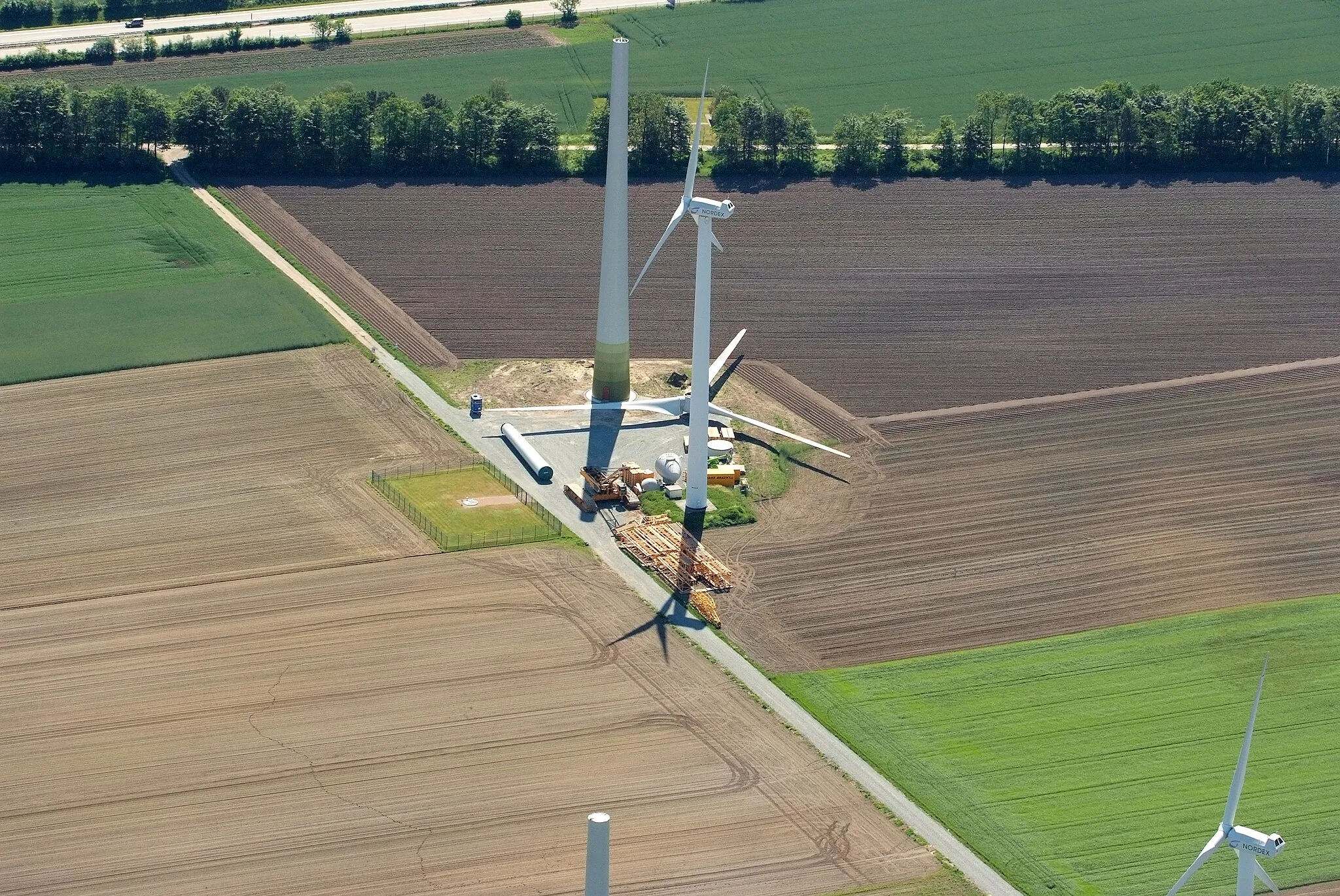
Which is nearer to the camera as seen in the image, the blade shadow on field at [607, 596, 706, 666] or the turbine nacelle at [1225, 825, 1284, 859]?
the turbine nacelle at [1225, 825, 1284, 859]

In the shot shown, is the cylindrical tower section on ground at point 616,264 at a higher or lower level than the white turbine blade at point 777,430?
higher

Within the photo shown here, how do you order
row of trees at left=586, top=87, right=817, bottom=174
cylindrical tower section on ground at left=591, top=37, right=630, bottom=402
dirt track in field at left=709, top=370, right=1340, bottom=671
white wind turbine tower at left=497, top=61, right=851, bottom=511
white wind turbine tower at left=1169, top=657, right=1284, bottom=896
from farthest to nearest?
row of trees at left=586, top=87, right=817, bottom=174 < cylindrical tower section on ground at left=591, top=37, right=630, bottom=402 < white wind turbine tower at left=497, top=61, right=851, bottom=511 < dirt track in field at left=709, top=370, right=1340, bottom=671 < white wind turbine tower at left=1169, top=657, right=1284, bottom=896

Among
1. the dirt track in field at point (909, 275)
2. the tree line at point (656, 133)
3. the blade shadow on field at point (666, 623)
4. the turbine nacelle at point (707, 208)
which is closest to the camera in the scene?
the blade shadow on field at point (666, 623)

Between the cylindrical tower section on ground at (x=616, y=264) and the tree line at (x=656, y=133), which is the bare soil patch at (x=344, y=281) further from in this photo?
the cylindrical tower section on ground at (x=616, y=264)

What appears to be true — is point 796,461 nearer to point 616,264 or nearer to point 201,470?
point 616,264

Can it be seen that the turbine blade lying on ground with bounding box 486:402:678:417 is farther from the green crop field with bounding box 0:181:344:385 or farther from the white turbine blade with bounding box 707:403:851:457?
the green crop field with bounding box 0:181:344:385

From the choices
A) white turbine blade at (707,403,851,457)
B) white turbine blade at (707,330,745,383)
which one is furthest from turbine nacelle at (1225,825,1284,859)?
white turbine blade at (707,330,745,383)

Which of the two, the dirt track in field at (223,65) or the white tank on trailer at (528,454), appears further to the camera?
the dirt track in field at (223,65)

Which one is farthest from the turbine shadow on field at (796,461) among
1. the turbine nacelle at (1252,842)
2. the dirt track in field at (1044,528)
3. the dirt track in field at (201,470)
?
the turbine nacelle at (1252,842)
